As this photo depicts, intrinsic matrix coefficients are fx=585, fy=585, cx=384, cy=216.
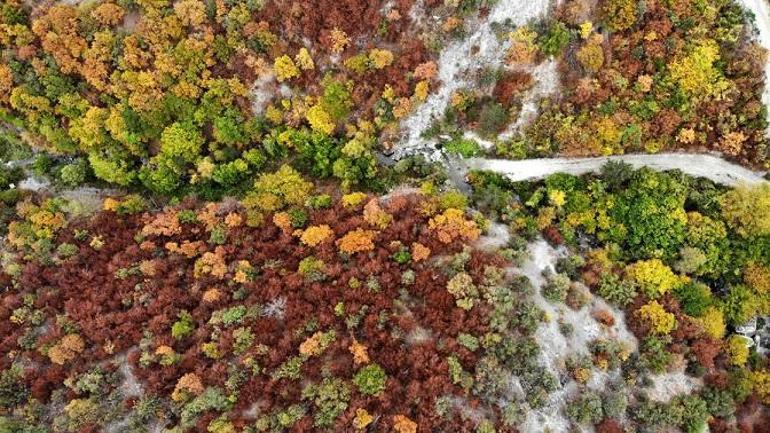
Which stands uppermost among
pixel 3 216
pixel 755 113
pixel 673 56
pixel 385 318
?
pixel 673 56

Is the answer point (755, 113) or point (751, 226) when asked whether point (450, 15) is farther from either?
point (751, 226)

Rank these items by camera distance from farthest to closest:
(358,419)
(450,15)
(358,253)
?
(450,15)
(358,253)
(358,419)

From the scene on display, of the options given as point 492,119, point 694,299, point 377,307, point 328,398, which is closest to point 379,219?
point 377,307

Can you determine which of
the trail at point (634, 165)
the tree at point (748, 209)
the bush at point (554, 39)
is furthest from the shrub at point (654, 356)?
the bush at point (554, 39)

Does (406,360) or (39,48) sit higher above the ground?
(39,48)

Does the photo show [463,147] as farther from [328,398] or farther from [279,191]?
[328,398]

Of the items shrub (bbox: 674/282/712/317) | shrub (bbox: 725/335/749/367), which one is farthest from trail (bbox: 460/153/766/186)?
shrub (bbox: 725/335/749/367)

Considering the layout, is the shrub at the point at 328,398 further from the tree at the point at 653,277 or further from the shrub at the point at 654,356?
the tree at the point at 653,277

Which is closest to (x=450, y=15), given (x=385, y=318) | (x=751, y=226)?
(x=385, y=318)
